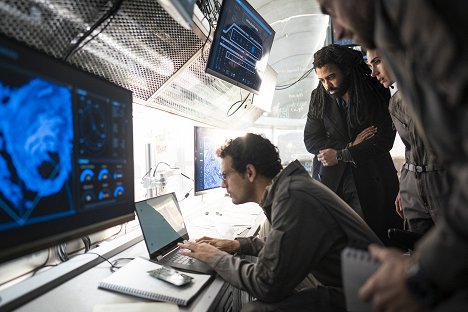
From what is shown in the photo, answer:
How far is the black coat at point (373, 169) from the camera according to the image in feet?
5.89

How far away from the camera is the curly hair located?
131 cm

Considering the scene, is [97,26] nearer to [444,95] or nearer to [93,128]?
[93,128]

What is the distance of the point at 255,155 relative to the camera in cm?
131

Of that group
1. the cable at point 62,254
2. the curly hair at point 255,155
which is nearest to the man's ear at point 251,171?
the curly hair at point 255,155

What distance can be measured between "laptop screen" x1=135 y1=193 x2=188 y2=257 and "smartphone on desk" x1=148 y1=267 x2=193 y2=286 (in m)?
0.17

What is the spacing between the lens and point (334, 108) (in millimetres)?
1949

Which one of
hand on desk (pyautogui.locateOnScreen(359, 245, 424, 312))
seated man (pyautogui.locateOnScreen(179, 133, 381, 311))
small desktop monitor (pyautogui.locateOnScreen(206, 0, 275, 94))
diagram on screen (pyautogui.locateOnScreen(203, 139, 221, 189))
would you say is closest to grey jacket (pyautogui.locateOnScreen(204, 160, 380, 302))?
seated man (pyautogui.locateOnScreen(179, 133, 381, 311))

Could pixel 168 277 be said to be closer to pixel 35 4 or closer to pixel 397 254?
pixel 397 254

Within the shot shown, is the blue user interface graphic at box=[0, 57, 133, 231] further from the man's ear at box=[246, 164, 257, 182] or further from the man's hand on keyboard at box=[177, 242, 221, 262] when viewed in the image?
the man's ear at box=[246, 164, 257, 182]

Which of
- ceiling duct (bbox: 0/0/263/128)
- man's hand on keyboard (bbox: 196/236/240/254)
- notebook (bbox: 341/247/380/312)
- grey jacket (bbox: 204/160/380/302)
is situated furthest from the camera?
man's hand on keyboard (bbox: 196/236/240/254)

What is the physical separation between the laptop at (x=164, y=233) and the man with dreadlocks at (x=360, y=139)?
3.75 ft

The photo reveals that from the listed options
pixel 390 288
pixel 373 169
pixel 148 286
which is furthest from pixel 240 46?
pixel 390 288

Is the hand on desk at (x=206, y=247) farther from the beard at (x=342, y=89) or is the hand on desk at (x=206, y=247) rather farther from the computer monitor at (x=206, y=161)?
the beard at (x=342, y=89)

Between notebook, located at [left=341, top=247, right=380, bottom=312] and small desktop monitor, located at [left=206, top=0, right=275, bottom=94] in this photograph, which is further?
small desktop monitor, located at [left=206, top=0, right=275, bottom=94]
